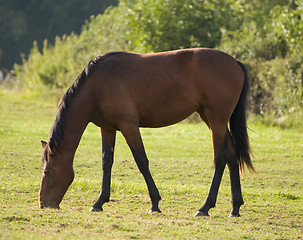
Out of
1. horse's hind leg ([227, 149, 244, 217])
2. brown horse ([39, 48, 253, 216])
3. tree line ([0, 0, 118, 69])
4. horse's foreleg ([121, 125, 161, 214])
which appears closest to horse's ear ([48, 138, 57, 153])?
brown horse ([39, 48, 253, 216])

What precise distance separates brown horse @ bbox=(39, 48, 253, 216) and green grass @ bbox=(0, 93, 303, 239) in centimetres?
35

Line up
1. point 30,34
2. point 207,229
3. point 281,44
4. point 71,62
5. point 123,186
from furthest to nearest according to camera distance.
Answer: point 30,34
point 71,62
point 281,44
point 123,186
point 207,229

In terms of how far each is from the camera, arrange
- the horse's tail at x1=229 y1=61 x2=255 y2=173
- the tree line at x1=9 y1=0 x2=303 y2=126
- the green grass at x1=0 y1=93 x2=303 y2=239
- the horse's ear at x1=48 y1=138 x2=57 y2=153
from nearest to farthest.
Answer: the green grass at x1=0 y1=93 x2=303 y2=239 < the horse's ear at x1=48 y1=138 x2=57 y2=153 < the horse's tail at x1=229 y1=61 x2=255 y2=173 < the tree line at x1=9 y1=0 x2=303 y2=126

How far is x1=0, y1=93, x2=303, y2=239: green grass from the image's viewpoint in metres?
6.19

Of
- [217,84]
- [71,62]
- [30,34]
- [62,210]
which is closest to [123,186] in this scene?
[62,210]

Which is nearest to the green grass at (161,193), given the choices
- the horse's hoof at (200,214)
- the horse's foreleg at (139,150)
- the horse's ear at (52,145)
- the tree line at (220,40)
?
the horse's hoof at (200,214)

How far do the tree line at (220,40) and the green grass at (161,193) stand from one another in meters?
1.65

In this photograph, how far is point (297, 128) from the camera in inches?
629

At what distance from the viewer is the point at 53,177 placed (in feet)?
23.9

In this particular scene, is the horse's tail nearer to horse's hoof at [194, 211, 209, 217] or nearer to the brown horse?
the brown horse

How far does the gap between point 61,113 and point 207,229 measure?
2.24 metres

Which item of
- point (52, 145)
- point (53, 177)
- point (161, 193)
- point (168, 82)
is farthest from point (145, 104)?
point (161, 193)

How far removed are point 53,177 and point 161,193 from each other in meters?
1.85

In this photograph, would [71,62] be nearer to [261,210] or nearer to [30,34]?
[261,210]
